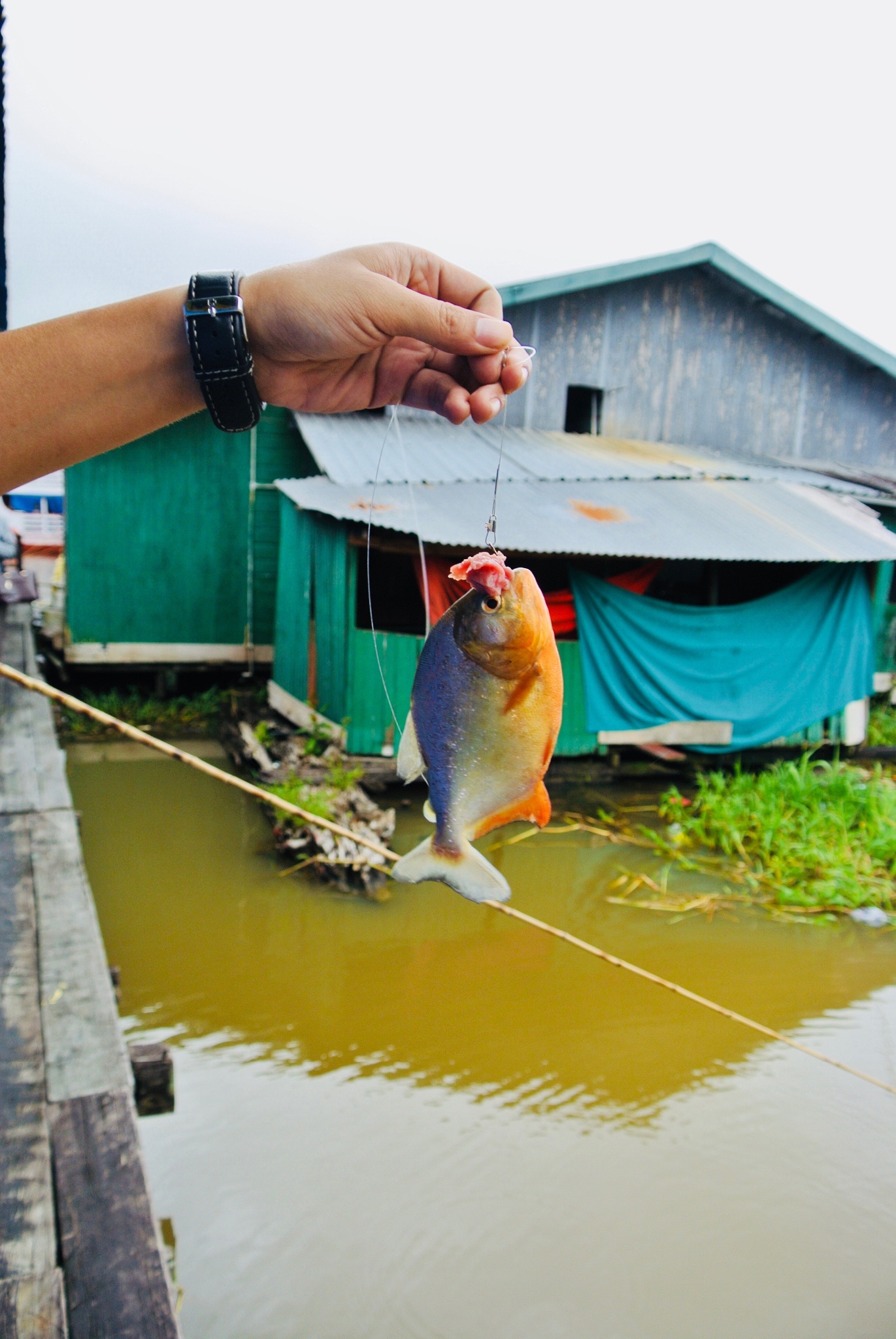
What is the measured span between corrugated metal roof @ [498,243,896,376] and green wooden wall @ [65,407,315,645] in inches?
142

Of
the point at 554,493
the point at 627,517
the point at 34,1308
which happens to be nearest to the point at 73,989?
the point at 34,1308

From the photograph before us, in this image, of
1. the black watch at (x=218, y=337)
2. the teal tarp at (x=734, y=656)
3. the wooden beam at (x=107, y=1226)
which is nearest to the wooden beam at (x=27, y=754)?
the wooden beam at (x=107, y=1226)

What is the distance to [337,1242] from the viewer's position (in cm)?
376

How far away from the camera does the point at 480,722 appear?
1.60 metres

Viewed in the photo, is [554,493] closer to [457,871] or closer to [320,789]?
[320,789]

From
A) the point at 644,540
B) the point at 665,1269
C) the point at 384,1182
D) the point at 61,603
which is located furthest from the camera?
the point at 61,603

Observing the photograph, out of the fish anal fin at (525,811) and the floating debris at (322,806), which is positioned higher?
the fish anal fin at (525,811)

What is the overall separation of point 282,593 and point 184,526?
2.33 metres

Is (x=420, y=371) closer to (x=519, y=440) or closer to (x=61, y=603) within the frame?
(x=519, y=440)

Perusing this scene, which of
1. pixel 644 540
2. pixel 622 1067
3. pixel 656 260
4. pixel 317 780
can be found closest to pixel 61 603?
pixel 317 780

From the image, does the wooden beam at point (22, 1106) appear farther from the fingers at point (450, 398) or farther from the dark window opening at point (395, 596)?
the dark window opening at point (395, 596)

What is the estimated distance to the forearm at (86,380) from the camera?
1.54 meters

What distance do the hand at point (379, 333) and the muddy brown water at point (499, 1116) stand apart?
3.39m

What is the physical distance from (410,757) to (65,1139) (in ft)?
5.35
